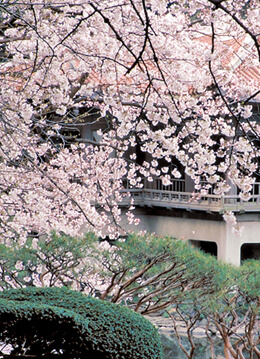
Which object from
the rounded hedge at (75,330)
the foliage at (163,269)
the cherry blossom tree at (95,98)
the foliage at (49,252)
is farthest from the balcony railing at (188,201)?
the rounded hedge at (75,330)

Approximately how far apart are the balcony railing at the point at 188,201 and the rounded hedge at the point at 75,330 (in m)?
10.7

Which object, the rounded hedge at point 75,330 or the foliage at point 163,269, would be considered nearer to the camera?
the rounded hedge at point 75,330

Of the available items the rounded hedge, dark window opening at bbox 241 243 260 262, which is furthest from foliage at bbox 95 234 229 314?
dark window opening at bbox 241 243 260 262

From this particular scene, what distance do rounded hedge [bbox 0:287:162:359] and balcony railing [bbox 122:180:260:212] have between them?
1074cm

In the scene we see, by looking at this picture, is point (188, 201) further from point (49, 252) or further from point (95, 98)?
point (49, 252)

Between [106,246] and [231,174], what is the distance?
3.74 m

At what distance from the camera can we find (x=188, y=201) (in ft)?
55.5

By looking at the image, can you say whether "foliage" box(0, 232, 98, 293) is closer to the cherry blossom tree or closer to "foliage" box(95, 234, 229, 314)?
the cherry blossom tree

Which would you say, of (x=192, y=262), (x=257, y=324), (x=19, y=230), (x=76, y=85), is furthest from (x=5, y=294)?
(x=257, y=324)

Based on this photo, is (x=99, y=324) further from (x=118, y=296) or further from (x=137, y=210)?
(x=137, y=210)

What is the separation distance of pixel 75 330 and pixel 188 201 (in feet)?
40.8

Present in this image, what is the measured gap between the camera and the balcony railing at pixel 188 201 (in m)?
16.5

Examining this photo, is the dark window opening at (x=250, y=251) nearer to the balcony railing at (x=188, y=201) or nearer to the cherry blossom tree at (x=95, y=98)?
the balcony railing at (x=188, y=201)

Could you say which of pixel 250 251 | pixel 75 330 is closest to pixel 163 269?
pixel 75 330
